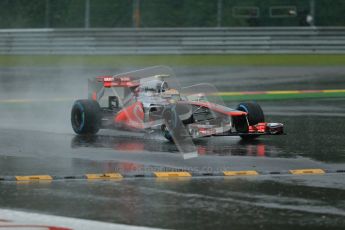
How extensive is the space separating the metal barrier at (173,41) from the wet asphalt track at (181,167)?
907 centimetres

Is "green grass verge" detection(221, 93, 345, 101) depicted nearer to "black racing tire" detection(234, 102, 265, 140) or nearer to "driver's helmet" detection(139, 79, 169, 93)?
"driver's helmet" detection(139, 79, 169, 93)

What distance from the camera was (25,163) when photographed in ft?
36.9

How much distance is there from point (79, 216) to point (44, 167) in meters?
2.74

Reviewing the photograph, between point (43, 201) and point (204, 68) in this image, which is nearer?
point (43, 201)

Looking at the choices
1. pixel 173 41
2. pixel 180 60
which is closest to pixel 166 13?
pixel 173 41

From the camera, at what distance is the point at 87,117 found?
13.9 meters

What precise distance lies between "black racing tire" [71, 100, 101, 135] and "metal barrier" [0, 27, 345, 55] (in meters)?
14.3

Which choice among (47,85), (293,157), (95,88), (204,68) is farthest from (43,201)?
(204,68)

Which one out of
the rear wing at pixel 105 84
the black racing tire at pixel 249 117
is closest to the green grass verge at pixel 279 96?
the rear wing at pixel 105 84

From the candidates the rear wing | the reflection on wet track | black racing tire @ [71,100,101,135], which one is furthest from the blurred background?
the reflection on wet track

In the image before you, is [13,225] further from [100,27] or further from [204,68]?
[100,27]

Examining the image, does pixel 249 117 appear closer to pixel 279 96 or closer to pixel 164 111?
pixel 164 111

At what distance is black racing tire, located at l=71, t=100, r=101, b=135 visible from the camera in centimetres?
1387

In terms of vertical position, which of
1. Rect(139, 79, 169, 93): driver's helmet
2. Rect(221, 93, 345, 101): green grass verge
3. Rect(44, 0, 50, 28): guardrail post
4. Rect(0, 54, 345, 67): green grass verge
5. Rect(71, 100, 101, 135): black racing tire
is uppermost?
Rect(44, 0, 50, 28): guardrail post
